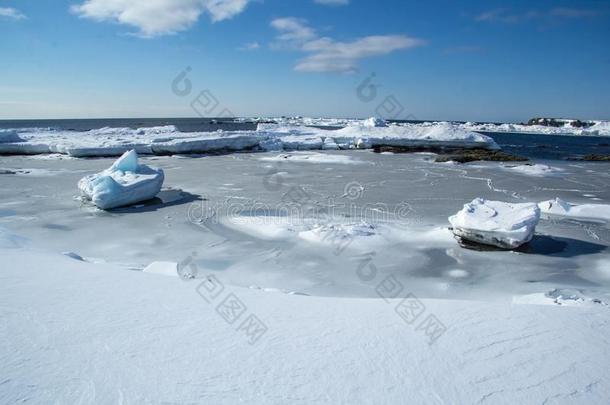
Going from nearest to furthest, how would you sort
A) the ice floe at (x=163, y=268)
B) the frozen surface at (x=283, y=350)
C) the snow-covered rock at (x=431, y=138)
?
1. the frozen surface at (x=283, y=350)
2. the ice floe at (x=163, y=268)
3. the snow-covered rock at (x=431, y=138)

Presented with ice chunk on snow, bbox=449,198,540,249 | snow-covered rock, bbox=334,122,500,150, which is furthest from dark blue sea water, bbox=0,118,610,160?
ice chunk on snow, bbox=449,198,540,249

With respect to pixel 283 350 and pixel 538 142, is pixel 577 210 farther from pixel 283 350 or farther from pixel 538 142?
pixel 538 142

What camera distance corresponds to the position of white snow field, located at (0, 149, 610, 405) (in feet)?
7.07

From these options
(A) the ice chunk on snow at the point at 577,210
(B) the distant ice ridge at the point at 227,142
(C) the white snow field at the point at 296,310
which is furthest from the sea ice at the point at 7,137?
(A) the ice chunk on snow at the point at 577,210

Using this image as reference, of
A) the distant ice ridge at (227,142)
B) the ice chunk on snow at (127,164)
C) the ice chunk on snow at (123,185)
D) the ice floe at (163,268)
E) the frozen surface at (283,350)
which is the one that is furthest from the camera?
the distant ice ridge at (227,142)

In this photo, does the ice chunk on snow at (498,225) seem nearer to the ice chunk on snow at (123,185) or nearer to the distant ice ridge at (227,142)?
the ice chunk on snow at (123,185)

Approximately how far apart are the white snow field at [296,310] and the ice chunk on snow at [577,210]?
56cm

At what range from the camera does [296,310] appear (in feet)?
10.7

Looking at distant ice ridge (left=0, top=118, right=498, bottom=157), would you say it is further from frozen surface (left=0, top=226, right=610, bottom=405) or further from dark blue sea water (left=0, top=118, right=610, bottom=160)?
frozen surface (left=0, top=226, right=610, bottom=405)

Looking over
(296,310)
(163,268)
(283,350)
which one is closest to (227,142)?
(163,268)

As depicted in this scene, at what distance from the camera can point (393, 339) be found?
2.73m

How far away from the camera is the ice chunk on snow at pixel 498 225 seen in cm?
609

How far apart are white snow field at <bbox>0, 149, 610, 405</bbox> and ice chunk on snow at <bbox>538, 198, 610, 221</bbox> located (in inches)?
21.9

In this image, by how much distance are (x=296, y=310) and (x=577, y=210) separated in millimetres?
8118
